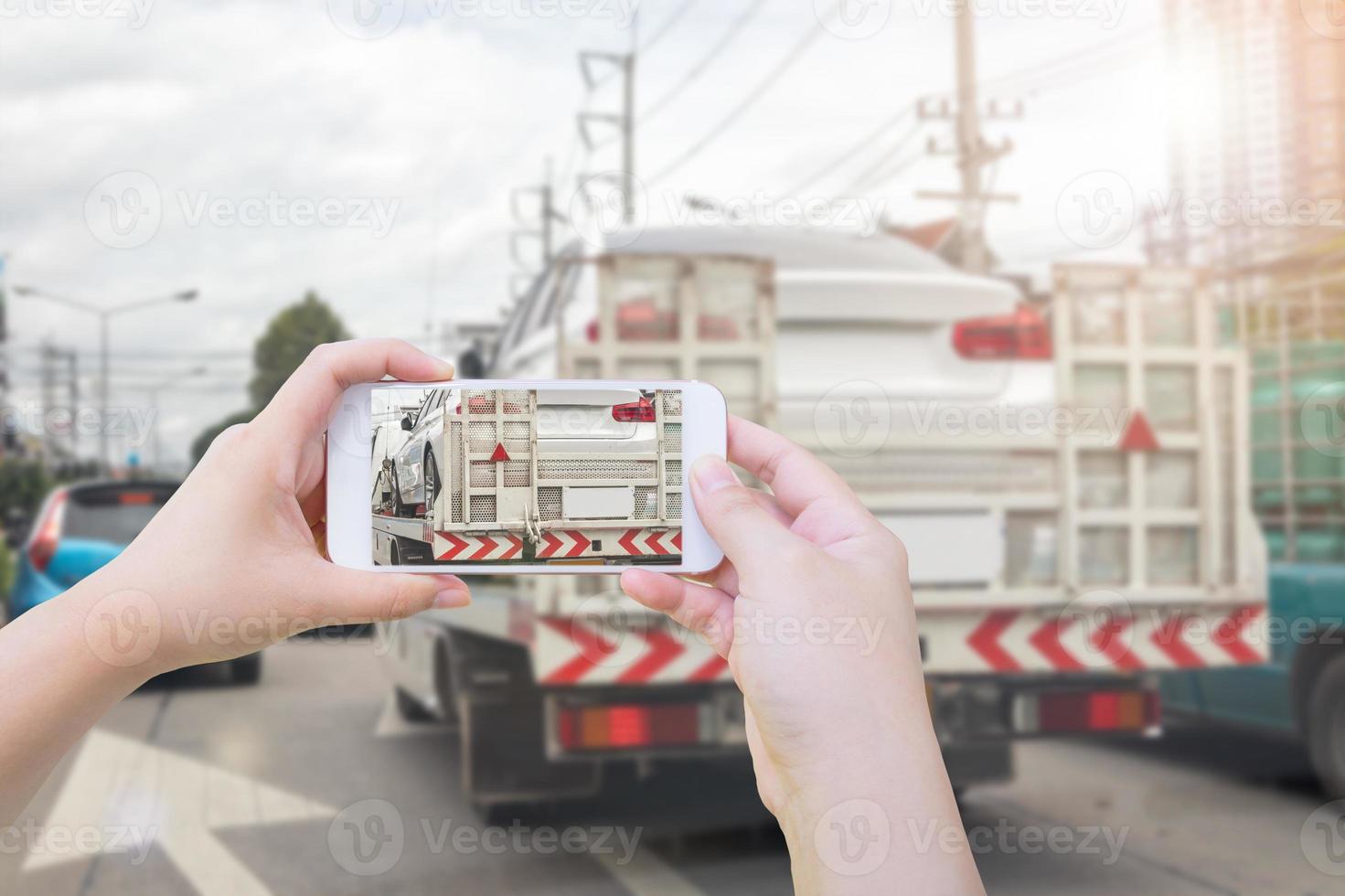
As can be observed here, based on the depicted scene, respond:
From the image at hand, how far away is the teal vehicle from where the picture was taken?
19.0ft

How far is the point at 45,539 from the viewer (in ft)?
A: 26.7

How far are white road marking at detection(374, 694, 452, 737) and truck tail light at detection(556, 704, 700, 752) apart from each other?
3.34 m

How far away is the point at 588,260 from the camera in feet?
14.3

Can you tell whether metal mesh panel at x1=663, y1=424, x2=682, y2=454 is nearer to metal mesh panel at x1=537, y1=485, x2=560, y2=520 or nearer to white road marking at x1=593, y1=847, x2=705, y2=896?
metal mesh panel at x1=537, y1=485, x2=560, y2=520

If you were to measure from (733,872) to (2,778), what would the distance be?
154 inches

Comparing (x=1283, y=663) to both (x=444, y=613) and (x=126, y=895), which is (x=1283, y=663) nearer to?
(x=444, y=613)

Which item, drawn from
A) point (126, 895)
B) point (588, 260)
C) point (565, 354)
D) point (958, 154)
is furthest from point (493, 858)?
point (958, 154)

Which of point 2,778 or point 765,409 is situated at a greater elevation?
point 765,409

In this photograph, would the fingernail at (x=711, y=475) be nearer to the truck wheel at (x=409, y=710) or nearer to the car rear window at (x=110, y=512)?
the truck wheel at (x=409, y=710)

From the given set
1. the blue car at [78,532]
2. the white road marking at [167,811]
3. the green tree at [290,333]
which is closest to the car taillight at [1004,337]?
the white road marking at [167,811]

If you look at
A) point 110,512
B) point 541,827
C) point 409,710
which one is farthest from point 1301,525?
point 110,512

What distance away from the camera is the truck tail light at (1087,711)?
4746mm

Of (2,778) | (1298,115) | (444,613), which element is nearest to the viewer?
(2,778)

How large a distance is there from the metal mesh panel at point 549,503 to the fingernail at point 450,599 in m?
0.13
